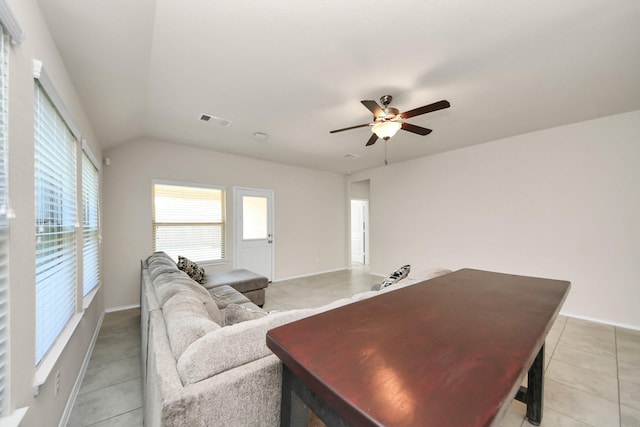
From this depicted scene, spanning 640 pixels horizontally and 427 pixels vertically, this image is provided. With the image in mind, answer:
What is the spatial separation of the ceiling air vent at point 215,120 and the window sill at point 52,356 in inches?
89.7

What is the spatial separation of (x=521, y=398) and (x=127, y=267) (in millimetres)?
4620

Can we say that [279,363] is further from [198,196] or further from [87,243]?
[198,196]

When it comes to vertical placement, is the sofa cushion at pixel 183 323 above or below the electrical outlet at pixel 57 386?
above

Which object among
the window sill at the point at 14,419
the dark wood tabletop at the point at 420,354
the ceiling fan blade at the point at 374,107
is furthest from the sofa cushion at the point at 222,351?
the ceiling fan blade at the point at 374,107

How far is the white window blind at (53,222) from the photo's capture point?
1.29m

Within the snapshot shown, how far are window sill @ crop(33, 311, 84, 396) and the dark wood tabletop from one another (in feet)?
3.94

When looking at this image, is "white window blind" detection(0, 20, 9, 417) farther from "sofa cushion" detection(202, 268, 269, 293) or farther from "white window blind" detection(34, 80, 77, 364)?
"sofa cushion" detection(202, 268, 269, 293)

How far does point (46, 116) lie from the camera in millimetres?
1403

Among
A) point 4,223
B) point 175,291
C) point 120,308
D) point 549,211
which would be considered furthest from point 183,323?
point 549,211

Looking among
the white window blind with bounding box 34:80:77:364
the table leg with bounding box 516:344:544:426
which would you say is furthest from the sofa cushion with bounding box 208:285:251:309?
the table leg with bounding box 516:344:544:426

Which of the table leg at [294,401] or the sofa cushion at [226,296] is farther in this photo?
the sofa cushion at [226,296]

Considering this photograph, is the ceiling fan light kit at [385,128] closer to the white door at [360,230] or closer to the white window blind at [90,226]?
the white window blind at [90,226]

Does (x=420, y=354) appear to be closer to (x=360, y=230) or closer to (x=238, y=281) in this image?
(x=238, y=281)

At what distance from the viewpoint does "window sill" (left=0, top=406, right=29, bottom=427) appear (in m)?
0.88
